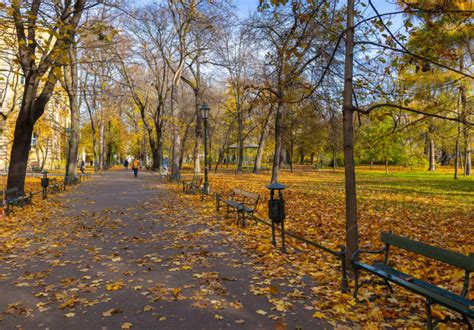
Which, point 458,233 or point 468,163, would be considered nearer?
point 458,233

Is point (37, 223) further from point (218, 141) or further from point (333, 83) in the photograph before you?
point (218, 141)

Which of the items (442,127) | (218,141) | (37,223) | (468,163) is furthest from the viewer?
(218,141)

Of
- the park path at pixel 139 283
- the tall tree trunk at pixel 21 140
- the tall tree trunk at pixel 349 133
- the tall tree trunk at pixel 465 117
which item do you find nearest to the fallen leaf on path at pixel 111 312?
the park path at pixel 139 283

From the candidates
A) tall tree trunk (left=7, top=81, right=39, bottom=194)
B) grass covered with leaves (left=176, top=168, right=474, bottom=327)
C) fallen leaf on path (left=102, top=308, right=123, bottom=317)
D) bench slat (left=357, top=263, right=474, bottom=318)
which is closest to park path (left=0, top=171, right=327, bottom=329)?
fallen leaf on path (left=102, top=308, right=123, bottom=317)

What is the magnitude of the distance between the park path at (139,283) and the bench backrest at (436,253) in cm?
128

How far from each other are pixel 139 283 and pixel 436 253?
3.74 meters

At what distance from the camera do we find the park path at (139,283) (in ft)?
12.9

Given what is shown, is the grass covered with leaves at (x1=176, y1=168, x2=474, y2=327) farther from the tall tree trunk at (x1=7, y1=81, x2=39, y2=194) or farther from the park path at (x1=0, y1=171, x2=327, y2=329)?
the tall tree trunk at (x1=7, y1=81, x2=39, y2=194)

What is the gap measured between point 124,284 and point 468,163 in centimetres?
3658

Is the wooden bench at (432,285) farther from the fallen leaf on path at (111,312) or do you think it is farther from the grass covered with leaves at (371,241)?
the fallen leaf on path at (111,312)

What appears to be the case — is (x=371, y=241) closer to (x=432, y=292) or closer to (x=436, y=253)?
(x=436, y=253)

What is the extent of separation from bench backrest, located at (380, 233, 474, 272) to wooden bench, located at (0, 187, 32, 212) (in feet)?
35.3

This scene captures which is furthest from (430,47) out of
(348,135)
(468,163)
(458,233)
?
(468,163)

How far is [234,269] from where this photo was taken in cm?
570
